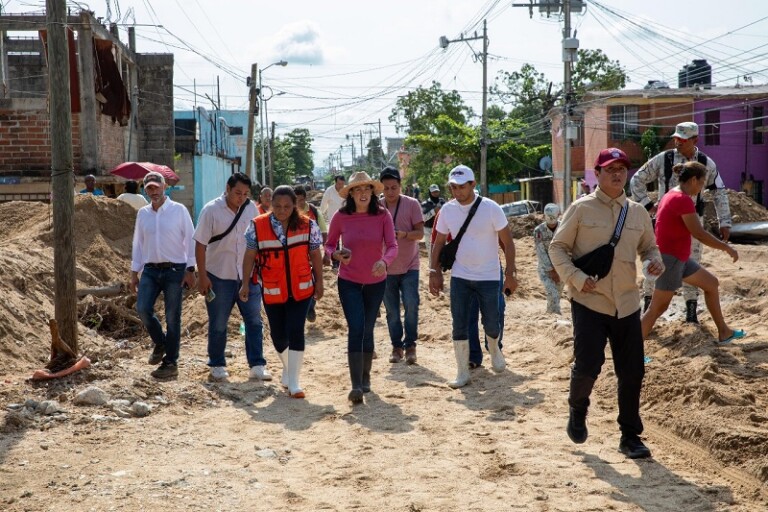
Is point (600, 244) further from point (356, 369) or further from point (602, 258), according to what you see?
point (356, 369)

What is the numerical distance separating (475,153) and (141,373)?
154ft

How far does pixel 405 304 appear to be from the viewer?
31.8ft

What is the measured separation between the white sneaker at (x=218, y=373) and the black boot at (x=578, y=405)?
3732 mm

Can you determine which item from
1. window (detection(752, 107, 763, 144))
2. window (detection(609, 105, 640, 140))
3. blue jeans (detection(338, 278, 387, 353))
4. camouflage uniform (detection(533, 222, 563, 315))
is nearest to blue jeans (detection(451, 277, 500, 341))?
blue jeans (detection(338, 278, 387, 353))

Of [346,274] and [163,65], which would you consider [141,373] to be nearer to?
[346,274]

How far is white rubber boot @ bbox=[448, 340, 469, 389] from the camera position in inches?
325

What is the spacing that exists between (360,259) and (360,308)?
0.41m

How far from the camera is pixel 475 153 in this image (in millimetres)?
54031

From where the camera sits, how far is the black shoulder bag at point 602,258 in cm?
569

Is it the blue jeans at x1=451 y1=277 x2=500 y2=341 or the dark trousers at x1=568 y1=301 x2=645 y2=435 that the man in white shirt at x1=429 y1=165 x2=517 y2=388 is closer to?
the blue jeans at x1=451 y1=277 x2=500 y2=341

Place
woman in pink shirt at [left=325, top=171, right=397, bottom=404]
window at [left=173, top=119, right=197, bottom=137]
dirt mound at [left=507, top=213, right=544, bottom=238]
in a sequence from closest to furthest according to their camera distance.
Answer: woman in pink shirt at [left=325, top=171, right=397, bottom=404] → dirt mound at [left=507, top=213, right=544, bottom=238] → window at [left=173, top=119, right=197, bottom=137]

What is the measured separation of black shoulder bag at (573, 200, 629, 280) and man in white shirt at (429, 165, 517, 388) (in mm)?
2327

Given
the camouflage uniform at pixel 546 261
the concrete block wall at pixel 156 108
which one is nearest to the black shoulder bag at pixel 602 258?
the camouflage uniform at pixel 546 261

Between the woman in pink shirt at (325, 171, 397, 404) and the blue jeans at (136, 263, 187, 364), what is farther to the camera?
the blue jeans at (136, 263, 187, 364)
